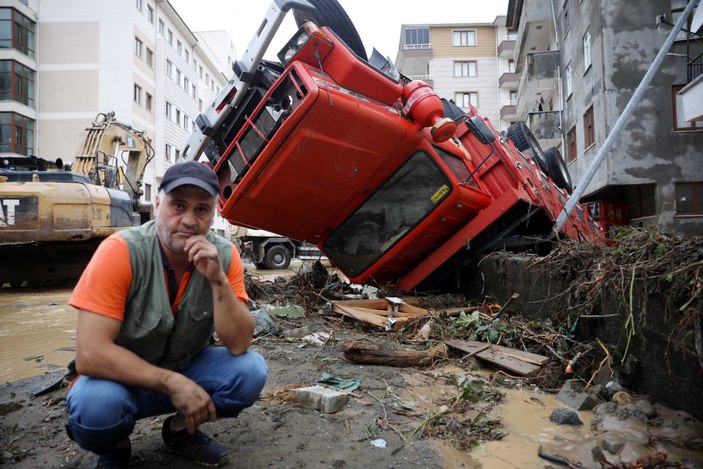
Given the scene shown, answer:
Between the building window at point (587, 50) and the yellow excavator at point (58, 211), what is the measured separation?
14.1 metres

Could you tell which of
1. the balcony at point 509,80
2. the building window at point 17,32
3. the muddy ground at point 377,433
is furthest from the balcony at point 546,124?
the building window at point 17,32

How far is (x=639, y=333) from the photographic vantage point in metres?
2.81

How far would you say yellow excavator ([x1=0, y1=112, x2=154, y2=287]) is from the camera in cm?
895

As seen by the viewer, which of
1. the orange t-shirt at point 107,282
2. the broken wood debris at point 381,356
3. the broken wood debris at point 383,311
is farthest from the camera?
the broken wood debris at point 383,311

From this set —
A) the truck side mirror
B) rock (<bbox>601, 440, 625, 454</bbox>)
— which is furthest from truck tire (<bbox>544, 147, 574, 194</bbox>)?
rock (<bbox>601, 440, 625, 454</bbox>)

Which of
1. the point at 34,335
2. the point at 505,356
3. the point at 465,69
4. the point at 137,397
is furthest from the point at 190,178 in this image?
the point at 465,69

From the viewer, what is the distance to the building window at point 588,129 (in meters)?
15.2

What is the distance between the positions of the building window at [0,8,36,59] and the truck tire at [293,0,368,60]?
28531 millimetres

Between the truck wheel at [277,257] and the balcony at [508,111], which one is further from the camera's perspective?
the balcony at [508,111]

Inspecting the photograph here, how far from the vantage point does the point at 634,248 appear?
2.97m

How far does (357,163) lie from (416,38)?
35564mm

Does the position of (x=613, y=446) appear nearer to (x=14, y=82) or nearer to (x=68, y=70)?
(x=14, y=82)

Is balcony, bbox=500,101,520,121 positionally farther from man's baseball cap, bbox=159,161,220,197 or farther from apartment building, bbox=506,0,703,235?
man's baseball cap, bbox=159,161,220,197

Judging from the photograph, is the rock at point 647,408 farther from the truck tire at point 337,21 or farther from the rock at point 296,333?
the truck tire at point 337,21
